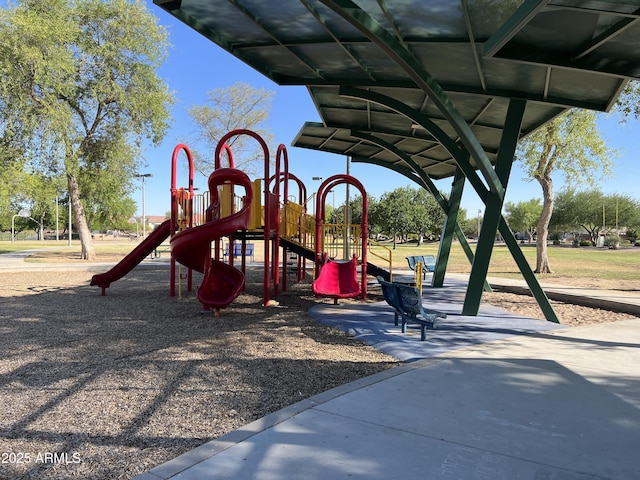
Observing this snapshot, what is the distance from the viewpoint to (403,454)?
131 inches

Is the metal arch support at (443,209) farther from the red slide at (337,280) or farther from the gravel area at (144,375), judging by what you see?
the red slide at (337,280)

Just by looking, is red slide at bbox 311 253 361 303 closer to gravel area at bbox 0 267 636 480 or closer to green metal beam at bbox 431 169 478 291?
gravel area at bbox 0 267 636 480

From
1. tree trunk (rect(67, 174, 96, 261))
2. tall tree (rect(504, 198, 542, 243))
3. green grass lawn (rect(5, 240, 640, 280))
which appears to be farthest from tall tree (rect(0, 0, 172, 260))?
tall tree (rect(504, 198, 542, 243))

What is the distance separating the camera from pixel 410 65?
6.98m

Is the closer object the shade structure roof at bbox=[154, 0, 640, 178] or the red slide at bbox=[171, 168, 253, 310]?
the shade structure roof at bbox=[154, 0, 640, 178]

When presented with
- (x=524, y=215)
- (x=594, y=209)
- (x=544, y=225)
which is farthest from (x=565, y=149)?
(x=524, y=215)

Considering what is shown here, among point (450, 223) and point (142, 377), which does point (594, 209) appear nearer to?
point (450, 223)

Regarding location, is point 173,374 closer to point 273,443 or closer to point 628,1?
point 273,443

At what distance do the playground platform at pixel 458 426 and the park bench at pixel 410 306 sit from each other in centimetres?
74

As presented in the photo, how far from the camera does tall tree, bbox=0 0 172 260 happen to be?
23234 millimetres

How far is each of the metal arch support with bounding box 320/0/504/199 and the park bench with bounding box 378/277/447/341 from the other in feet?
9.56

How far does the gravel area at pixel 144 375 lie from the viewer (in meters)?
3.56

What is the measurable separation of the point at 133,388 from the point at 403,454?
3.20 meters

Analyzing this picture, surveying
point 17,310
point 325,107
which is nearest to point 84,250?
point 17,310
